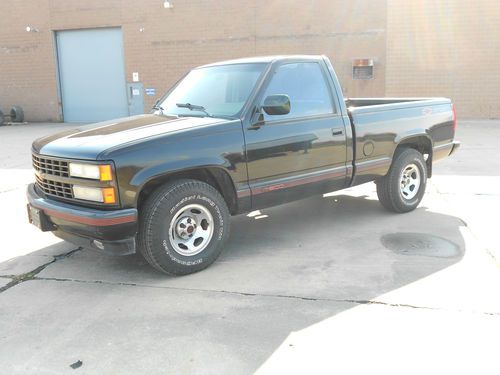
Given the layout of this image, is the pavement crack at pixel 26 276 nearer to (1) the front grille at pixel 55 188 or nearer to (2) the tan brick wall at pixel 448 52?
(1) the front grille at pixel 55 188

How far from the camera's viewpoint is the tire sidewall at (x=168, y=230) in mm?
4105

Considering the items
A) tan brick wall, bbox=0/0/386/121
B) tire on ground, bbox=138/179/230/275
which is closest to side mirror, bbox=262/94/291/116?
tire on ground, bbox=138/179/230/275

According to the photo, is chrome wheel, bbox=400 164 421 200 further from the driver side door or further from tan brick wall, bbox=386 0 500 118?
tan brick wall, bbox=386 0 500 118

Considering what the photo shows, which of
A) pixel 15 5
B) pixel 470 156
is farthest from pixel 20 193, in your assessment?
pixel 15 5

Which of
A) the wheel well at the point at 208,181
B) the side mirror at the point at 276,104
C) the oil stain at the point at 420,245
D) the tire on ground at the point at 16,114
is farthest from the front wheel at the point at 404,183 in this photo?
the tire on ground at the point at 16,114

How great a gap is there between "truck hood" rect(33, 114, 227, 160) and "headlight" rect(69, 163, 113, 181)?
0.07m

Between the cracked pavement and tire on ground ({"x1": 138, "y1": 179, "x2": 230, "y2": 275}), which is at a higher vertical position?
tire on ground ({"x1": 138, "y1": 179, "x2": 230, "y2": 275})

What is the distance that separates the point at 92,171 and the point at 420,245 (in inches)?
131

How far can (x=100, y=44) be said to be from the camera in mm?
22062

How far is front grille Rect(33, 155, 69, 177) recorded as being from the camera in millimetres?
4176

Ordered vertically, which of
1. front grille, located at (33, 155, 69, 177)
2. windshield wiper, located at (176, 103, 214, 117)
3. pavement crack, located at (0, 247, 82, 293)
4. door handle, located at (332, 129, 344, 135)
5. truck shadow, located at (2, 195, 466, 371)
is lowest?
truck shadow, located at (2, 195, 466, 371)

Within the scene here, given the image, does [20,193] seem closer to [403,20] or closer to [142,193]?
[142,193]

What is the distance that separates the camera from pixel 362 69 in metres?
19.3

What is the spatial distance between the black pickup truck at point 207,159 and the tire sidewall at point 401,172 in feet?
0.14
